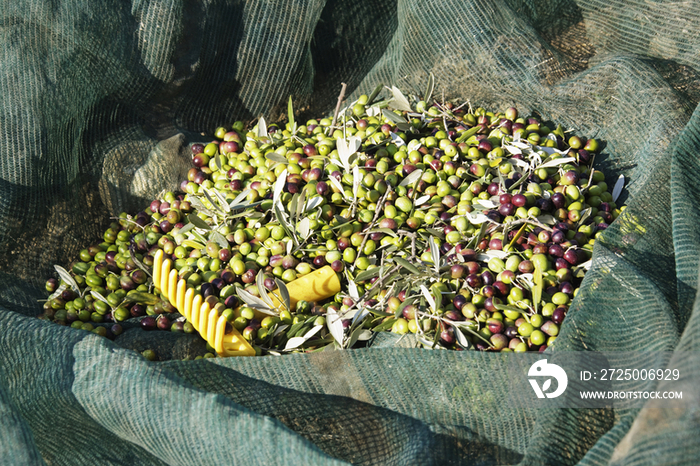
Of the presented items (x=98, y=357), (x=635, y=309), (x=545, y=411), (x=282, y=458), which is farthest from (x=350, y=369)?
(x=635, y=309)

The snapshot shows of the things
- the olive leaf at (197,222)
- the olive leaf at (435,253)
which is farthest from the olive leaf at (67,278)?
the olive leaf at (435,253)

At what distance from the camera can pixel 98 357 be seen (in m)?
1.60

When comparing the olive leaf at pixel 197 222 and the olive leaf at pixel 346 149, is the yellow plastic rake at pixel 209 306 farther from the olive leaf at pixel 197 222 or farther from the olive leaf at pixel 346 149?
the olive leaf at pixel 346 149

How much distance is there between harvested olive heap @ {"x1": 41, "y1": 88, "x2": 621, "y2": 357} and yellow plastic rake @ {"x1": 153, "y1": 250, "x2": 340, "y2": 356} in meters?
0.05

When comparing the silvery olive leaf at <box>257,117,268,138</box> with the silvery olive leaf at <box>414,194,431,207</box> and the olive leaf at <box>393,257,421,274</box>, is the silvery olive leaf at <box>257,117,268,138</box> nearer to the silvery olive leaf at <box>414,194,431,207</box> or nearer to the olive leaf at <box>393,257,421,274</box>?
the silvery olive leaf at <box>414,194,431,207</box>

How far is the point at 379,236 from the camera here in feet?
7.69

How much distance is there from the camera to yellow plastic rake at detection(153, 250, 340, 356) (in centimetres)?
200

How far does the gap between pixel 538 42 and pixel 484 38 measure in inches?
10.5

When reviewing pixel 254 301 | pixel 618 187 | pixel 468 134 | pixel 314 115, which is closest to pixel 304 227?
pixel 254 301

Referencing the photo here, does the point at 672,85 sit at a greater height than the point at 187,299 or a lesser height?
greater

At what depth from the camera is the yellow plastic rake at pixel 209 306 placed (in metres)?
2.00

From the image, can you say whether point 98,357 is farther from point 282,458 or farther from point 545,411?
point 545,411

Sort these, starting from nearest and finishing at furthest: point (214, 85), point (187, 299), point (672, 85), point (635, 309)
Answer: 1. point (635, 309)
2. point (187, 299)
3. point (672, 85)
4. point (214, 85)

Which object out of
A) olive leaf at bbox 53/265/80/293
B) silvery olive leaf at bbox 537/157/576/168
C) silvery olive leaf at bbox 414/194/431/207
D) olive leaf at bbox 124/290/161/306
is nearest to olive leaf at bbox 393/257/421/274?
silvery olive leaf at bbox 414/194/431/207
